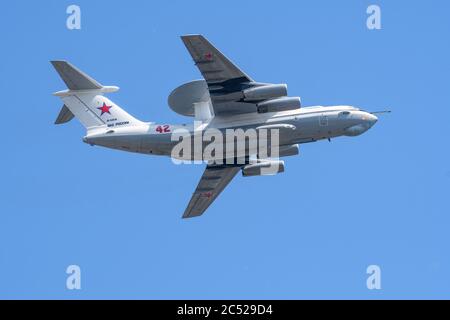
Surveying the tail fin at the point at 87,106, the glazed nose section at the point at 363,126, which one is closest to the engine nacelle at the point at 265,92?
the glazed nose section at the point at 363,126

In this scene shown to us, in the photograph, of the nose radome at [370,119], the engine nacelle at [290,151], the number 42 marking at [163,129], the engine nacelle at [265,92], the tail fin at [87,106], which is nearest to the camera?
the engine nacelle at [265,92]

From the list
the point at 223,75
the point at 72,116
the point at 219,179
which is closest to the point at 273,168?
the point at 219,179

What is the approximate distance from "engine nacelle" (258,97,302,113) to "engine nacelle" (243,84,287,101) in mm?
341

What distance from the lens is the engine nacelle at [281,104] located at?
112 feet

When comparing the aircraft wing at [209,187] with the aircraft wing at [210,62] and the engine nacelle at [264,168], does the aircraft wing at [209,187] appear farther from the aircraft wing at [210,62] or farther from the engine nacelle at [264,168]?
the aircraft wing at [210,62]

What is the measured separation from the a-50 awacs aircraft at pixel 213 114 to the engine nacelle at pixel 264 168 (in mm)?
1301

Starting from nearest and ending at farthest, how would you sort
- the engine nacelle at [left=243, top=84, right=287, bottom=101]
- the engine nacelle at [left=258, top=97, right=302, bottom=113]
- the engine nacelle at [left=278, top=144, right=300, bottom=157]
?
1. the engine nacelle at [left=243, top=84, right=287, bottom=101]
2. the engine nacelle at [left=258, top=97, right=302, bottom=113]
3. the engine nacelle at [left=278, top=144, right=300, bottom=157]

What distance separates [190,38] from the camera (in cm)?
3195

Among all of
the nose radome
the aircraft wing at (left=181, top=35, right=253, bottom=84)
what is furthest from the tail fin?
the nose radome

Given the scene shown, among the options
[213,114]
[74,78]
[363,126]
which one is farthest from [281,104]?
[74,78]

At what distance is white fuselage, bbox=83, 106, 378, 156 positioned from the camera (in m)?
34.0

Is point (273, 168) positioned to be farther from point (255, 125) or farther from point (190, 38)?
point (190, 38)

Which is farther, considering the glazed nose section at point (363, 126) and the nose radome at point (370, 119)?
the nose radome at point (370, 119)

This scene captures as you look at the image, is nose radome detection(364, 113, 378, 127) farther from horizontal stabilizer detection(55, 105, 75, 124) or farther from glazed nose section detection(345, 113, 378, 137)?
horizontal stabilizer detection(55, 105, 75, 124)
